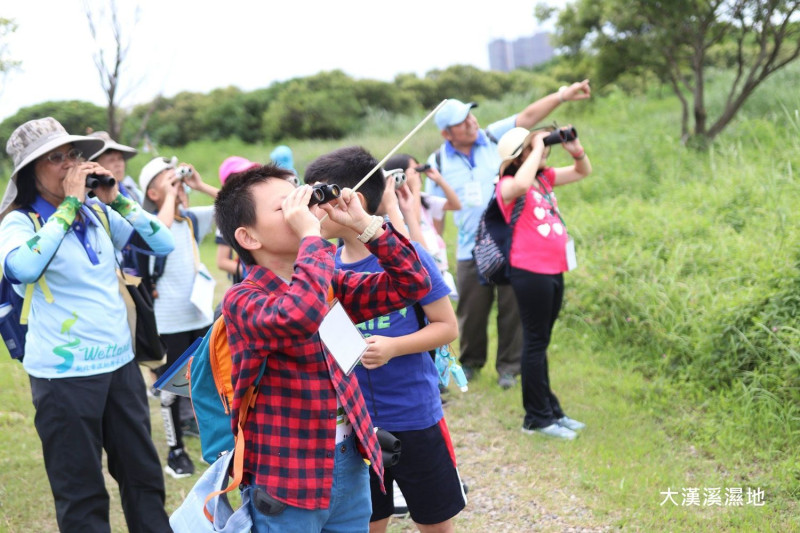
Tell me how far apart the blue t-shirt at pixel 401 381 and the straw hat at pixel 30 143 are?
4.28 feet

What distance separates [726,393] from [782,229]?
1.49 meters

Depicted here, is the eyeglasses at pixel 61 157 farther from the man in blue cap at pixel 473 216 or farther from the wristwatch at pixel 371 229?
the man in blue cap at pixel 473 216

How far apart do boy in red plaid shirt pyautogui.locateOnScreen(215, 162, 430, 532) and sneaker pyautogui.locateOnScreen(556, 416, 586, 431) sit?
2671 millimetres

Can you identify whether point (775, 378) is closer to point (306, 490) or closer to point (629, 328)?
point (629, 328)

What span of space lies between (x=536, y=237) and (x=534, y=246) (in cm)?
6

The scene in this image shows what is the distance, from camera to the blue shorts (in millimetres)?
1987

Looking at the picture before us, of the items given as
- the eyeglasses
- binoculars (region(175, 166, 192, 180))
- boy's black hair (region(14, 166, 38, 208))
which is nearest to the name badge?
binoculars (region(175, 166, 192, 180))

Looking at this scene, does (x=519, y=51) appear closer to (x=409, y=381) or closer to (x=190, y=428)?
(x=190, y=428)

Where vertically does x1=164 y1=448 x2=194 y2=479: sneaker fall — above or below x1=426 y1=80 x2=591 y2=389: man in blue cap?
below

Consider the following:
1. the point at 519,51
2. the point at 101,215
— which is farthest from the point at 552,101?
the point at 519,51

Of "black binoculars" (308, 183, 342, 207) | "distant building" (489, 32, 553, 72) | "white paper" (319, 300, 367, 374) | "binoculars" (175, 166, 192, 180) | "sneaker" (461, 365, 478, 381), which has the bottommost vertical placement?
"sneaker" (461, 365, 478, 381)

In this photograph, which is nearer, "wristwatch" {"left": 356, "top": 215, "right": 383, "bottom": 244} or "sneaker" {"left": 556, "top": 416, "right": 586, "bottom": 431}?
"wristwatch" {"left": 356, "top": 215, "right": 383, "bottom": 244}

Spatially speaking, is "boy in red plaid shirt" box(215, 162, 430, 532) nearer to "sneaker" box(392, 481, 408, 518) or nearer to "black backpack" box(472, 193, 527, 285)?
"sneaker" box(392, 481, 408, 518)

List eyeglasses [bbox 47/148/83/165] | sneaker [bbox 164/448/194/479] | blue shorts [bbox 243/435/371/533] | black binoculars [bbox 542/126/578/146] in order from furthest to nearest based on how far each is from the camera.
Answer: sneaker [bbox 164/448/194/479]
black binoculars [bbox 542/126/578/146]
eyeglasses [bbox 47/148/83/165]
blue shorts [bbox 243/435/371/533]
